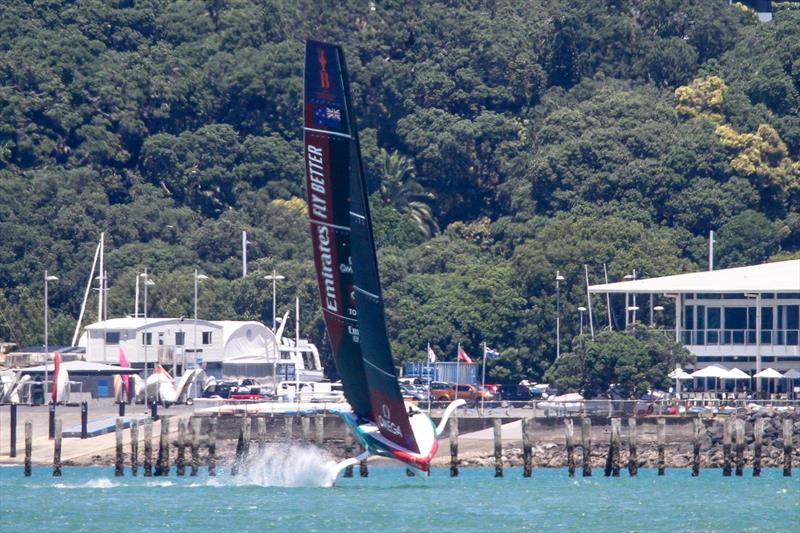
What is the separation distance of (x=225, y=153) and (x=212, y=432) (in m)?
64.5

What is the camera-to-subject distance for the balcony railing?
78188 millimetres

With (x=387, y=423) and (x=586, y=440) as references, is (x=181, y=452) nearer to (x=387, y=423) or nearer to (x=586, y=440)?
(x=586, y=440)

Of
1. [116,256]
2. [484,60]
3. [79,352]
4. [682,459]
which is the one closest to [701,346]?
[682,459]

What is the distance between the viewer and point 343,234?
155ft

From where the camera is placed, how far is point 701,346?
79.4 metres

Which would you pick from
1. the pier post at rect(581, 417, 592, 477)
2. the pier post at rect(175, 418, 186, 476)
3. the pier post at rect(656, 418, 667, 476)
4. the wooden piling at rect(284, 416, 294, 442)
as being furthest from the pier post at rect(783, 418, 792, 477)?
the pier post at rect(175, 418, 186, 476)

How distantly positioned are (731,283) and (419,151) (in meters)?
48.1

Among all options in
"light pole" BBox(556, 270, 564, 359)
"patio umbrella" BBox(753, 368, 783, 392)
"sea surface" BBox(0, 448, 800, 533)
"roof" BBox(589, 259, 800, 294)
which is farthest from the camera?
"light pole" BBox(556, 270, 564, 359)

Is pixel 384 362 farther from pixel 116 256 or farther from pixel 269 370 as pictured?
pixel 116 256

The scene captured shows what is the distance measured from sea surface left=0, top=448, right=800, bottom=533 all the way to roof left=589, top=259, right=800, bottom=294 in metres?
14.1

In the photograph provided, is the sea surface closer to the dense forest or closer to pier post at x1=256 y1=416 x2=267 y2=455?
pier post at x1=256 y1=416 x2=267 y2=455

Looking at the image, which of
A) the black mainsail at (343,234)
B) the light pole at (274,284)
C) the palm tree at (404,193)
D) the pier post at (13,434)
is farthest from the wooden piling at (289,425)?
the palm tree at (404,193)

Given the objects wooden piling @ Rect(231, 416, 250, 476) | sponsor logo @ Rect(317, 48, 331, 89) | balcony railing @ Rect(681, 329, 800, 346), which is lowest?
wooden piling @ Rect(231, 416, 250, 476)

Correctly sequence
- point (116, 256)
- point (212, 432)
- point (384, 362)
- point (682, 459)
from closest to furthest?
point (384, 362) → point (212, 432) → point (682, 459) → point (116, 256)
